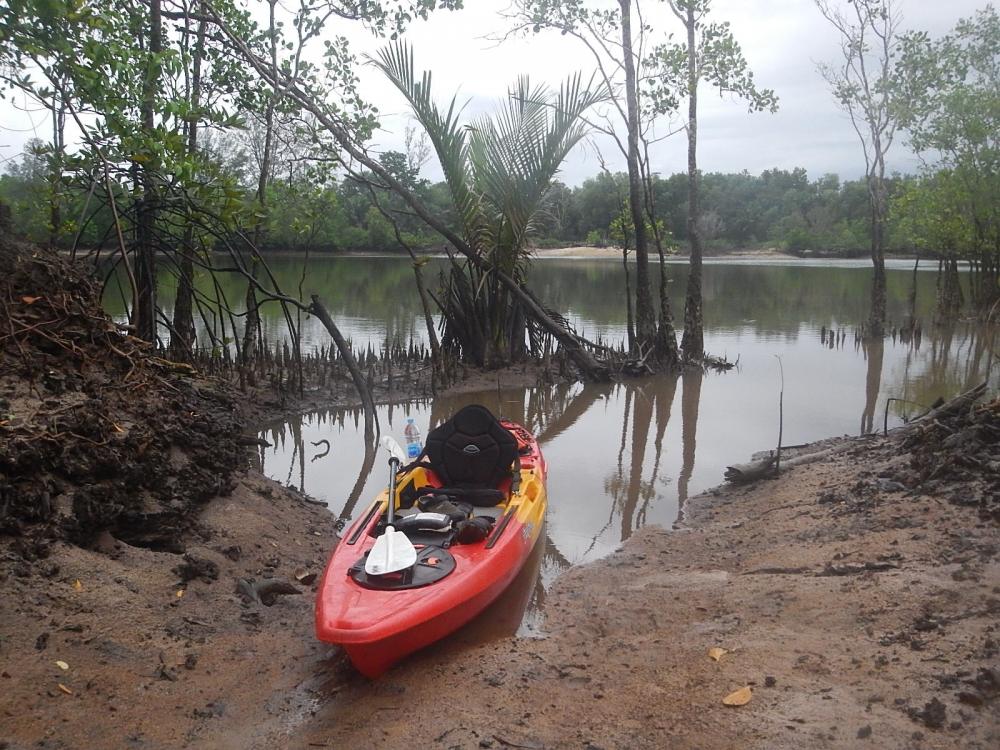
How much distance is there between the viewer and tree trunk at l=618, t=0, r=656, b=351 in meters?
13.1

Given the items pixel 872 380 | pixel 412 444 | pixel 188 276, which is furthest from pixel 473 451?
pixel 872 380

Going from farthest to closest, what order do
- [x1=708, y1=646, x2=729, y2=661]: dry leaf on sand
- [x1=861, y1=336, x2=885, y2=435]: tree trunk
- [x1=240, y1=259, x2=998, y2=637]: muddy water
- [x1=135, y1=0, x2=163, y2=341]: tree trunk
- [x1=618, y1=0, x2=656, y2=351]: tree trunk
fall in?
[x1=618, y1=0, x2=656, y2=351]: tree trunk < [x1=861, y1=336, x2=885, y2=435]: tree trunk < [x1=135, y1=0, x2=163, y2=341]: tree trunk < [x1=240, y1=259, x2=998, y2=637]: muddy water < [x1=708, y1=646, x2=729, y2=661]: dry leaf on sand

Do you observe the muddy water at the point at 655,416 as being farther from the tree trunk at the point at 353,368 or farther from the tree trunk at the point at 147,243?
the tree trunk at the point at 147,243

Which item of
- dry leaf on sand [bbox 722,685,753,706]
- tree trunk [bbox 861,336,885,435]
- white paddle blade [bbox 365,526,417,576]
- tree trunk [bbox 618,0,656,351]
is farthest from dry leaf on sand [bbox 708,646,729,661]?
tree trunk [bbox 618,0,656,351]

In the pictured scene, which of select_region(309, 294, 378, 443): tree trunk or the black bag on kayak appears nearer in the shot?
the black bag on kayak

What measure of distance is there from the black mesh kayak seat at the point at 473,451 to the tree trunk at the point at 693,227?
8.43m

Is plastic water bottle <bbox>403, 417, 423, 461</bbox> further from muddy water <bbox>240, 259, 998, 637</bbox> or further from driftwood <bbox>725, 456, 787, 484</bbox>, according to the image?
driftwood <bbox>725, 456, 787, 484</bbox>

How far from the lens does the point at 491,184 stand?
1212cm

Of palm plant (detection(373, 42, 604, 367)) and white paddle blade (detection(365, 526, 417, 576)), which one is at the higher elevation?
palm plant (detection(373, 42, 604, 367))

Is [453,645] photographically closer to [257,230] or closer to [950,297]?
[257,230]

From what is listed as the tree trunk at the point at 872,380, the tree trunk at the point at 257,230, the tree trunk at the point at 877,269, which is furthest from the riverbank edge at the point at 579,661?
the tree trunk at the point at 877,269

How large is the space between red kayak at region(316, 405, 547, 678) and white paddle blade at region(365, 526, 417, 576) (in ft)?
0.17

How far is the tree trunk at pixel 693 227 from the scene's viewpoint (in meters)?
13.5

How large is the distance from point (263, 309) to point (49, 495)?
1783 cm
